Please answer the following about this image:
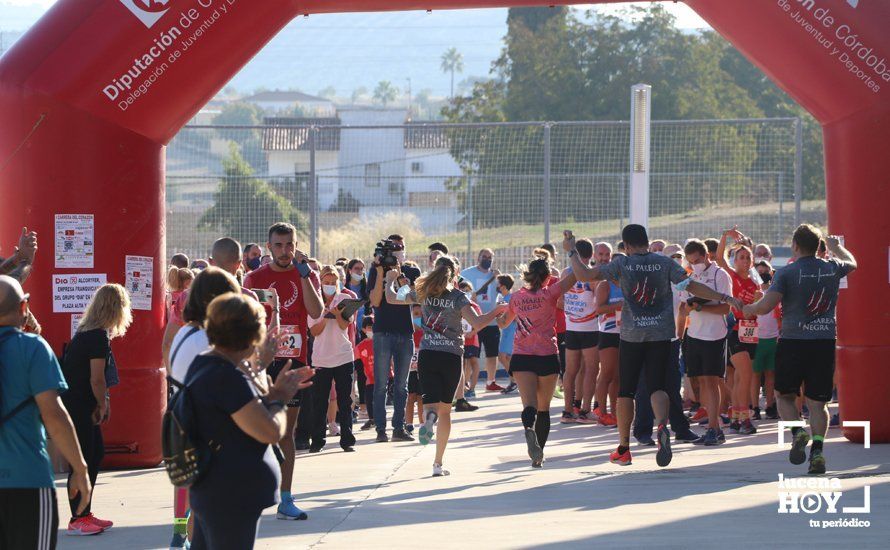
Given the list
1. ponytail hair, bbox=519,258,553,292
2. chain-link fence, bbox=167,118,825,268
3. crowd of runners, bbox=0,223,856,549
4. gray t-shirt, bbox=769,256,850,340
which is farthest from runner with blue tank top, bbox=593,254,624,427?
chain-link fence, bbox=167,118,825,268

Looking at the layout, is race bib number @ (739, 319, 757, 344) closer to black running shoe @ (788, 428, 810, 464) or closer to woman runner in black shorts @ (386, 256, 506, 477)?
black running shoe @ (788, 428, 810, 464)

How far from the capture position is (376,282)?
1183 cm

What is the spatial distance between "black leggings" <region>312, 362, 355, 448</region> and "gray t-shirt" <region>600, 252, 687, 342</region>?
10.3 feet

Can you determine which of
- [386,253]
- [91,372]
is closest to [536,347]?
[386,253]

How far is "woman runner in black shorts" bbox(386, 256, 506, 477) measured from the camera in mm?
9922

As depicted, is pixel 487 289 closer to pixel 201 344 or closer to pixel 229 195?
pixel 229 195

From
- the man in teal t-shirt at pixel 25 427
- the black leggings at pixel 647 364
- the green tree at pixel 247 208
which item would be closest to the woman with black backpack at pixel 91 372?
the man in teal t-shirt at pixel 25 427

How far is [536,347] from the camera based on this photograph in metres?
10.0

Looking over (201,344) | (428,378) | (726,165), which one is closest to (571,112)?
(726,165)

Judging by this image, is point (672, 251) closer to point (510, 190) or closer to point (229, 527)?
point (510, 190)

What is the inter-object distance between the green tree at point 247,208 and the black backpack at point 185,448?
1297cm

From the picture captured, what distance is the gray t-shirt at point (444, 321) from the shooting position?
993 centimetres

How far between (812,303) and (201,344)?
5.43 meters

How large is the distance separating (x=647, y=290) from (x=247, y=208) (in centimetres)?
973
